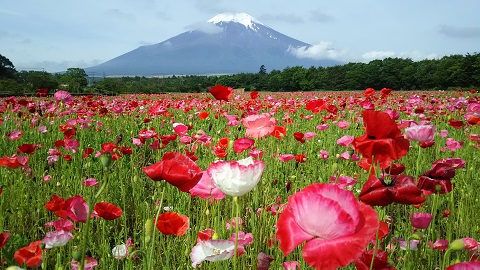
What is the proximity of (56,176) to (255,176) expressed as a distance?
2452mm

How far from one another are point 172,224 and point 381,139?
0.64m

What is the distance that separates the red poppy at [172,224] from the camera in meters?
1.14

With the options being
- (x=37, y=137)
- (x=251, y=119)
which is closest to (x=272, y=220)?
(x=251, y=119)

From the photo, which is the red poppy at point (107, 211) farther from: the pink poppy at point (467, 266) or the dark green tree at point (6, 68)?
the dark green tree at point (6, 68)

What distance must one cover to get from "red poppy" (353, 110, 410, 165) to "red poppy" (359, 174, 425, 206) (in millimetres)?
128

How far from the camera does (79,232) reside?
1.84 m

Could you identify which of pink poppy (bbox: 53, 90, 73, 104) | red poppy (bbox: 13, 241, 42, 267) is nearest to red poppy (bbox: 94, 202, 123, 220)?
red poppy (bbox: 13, 241, 42, 267)

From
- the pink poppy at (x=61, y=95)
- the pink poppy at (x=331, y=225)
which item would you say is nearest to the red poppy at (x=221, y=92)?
the pink poppy at (x=61, y=95)

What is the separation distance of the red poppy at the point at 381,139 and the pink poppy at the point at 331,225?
0.32 m

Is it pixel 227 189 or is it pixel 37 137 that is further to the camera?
→ pixel 37 137

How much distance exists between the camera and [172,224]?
1.16 meters

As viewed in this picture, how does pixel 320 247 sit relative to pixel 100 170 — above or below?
above

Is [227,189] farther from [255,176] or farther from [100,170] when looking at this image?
[100,170]

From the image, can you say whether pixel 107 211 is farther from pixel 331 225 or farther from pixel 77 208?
pixel 331 225
